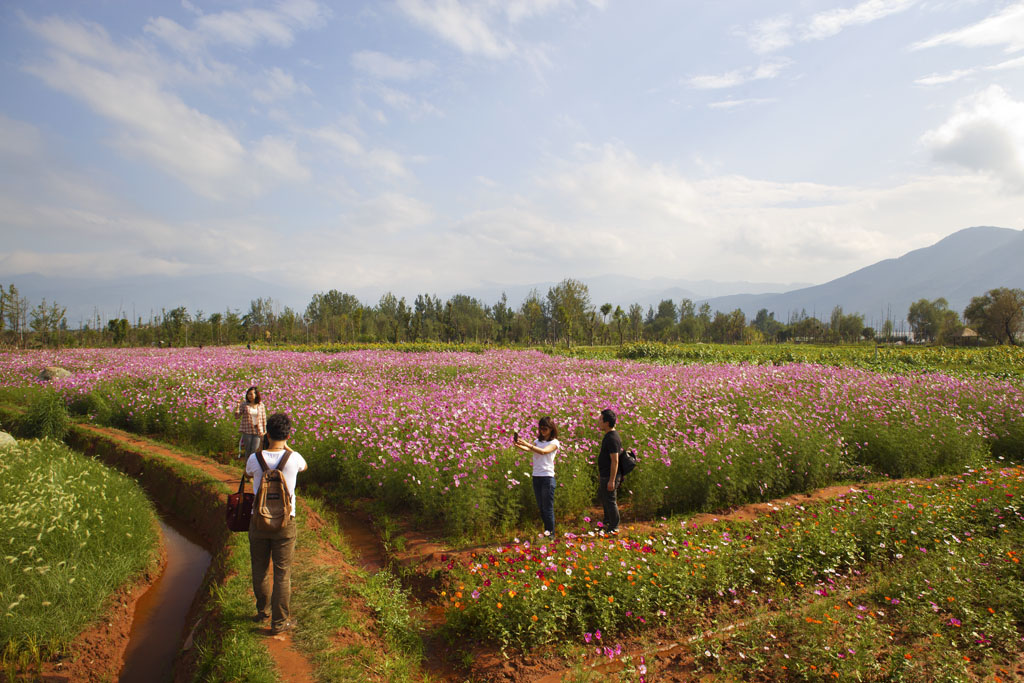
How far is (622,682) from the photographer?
169 inches

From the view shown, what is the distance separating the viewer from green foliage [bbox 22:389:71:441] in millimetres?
12914

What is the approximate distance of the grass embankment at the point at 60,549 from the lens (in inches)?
208

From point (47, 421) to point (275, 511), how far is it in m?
13.1

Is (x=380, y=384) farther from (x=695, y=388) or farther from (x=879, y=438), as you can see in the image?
(x=879, y=438)

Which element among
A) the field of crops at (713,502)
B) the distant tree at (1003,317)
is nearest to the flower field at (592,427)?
the field of crops at (713,502)

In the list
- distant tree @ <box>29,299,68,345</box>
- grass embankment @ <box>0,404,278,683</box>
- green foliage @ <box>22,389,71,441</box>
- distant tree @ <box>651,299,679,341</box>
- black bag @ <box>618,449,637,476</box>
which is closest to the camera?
grass embankment @ <box>0,404,278,683</box>

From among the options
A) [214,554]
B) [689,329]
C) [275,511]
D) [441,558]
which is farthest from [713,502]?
[689,329]

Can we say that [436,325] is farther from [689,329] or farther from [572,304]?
[689,329]

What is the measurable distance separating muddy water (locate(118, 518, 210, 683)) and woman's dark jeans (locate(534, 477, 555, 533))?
4.57 metres

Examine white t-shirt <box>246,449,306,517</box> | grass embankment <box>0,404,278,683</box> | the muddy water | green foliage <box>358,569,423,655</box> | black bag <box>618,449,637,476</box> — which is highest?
white t-shirt <box>246,449,306,517</box>

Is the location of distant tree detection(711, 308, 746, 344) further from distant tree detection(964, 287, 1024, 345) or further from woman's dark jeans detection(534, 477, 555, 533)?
woman's dark jeans detection(534, 477, 555, 533)

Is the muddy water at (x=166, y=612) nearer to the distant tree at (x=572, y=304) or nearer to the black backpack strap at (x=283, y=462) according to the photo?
the black backpack strap at (x=283, y=462)

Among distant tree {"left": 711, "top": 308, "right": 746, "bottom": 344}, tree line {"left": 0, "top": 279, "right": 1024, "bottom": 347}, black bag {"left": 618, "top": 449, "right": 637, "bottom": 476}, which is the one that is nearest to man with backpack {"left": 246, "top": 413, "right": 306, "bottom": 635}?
black bag {"left": 618, "top": 449, "right": 637, "bottom": 476}

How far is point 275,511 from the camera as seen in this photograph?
454 centimetres
